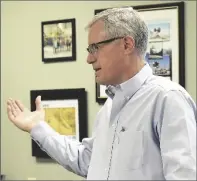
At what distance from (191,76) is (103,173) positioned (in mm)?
1328

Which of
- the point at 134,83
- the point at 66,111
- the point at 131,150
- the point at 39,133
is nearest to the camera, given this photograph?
the point at 131,150

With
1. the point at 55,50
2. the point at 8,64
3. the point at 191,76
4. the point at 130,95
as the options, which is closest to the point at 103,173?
the point at 130,95

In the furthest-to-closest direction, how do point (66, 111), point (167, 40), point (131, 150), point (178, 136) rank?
point (66, 111) → point (167, 40) → point (131, 150) → point (178, 136)

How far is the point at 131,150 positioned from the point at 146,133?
0.07 metres

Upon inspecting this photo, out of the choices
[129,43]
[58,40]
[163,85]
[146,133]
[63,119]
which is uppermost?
[58,40]

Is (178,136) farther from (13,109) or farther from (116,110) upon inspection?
(13,109)

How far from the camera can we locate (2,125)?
9.34 feet

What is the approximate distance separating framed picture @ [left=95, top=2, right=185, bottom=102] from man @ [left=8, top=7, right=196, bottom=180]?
Result: 1.06 m

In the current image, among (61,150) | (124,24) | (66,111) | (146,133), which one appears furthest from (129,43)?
(66,111)

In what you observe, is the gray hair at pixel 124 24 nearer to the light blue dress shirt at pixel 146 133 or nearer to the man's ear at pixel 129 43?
the man's ear at pixel 129 43

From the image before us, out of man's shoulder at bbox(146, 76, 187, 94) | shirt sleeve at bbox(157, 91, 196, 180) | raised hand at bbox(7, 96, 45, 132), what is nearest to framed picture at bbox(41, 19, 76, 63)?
raised hand at bbox(7, 96, 45, 132)

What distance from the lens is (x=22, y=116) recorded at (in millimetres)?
1584

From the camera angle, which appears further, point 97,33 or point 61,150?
point 61,150

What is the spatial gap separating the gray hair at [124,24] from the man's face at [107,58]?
23 millimetres
